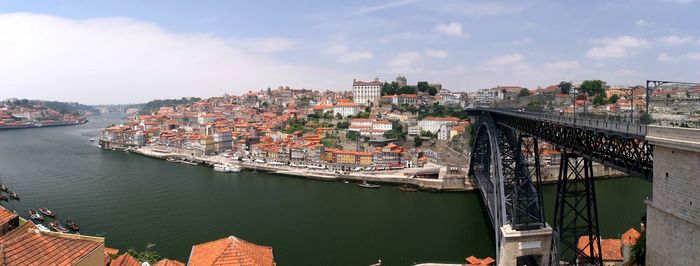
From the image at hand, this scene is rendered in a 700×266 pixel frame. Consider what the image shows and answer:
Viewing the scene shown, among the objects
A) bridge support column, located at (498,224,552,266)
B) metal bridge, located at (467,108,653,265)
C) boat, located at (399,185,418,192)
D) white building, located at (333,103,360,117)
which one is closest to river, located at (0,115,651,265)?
boat, located at (399,185,418,192)

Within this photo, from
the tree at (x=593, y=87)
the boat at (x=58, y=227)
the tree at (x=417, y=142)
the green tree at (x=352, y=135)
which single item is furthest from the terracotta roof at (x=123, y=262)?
the green tree at (x=352, y=135)

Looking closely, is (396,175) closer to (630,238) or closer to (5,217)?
(630,238)

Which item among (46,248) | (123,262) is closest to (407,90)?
(123,262)

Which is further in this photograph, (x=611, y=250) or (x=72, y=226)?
(x=72, y=226)

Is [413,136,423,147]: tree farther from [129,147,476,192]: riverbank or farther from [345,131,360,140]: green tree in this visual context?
[129,147,476,192]: riverbank

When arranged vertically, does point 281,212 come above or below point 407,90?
below

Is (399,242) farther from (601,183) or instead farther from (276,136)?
(276,136)
